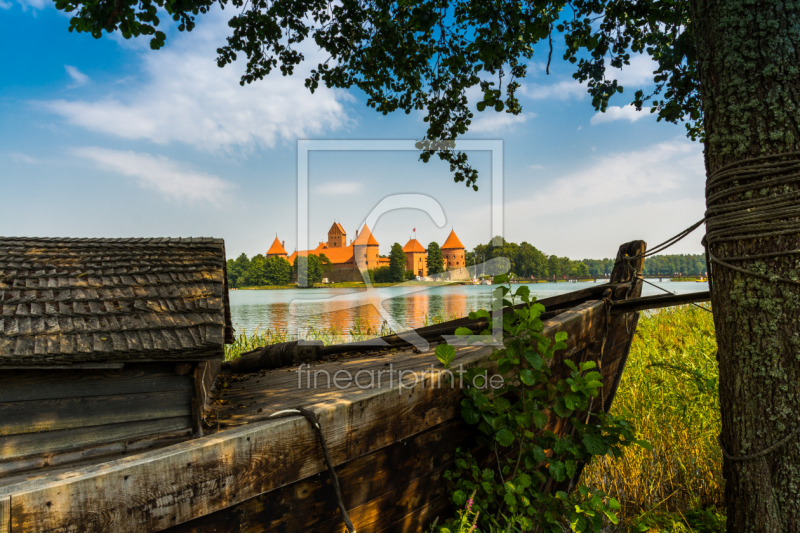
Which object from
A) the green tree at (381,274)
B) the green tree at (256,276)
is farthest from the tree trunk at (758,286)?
the green tree at (256,276)

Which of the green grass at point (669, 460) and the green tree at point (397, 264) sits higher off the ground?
the green tree at point (397, 264)

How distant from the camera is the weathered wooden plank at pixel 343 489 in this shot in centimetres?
134

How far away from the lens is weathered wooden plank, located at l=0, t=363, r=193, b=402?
1.95m

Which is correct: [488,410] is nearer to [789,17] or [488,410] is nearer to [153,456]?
[153,456]

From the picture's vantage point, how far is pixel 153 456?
1.21 m

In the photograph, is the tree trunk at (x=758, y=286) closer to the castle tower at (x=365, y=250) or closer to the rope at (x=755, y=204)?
the rope at (x=755, y=204)

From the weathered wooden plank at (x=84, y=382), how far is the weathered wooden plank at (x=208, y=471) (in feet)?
3.23

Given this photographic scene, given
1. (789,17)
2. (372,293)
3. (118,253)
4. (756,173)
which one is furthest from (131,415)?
(372,293)

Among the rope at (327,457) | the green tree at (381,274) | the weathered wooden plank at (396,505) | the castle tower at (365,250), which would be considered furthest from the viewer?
the green tree at (381,274)

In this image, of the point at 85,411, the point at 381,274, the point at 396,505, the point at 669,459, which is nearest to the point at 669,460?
the point at 669,459

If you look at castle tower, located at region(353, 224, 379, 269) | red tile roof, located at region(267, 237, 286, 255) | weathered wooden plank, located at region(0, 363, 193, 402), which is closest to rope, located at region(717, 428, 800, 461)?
weathered wooden plank, located at region(0, 363, 193, 402)

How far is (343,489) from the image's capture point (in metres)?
1.59

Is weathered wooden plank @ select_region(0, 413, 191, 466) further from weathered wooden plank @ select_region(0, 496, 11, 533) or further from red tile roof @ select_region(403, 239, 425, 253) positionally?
red tile roof @ select_region(403, 239, 425, 253)

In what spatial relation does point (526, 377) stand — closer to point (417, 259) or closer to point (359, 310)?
point (417, 259)
